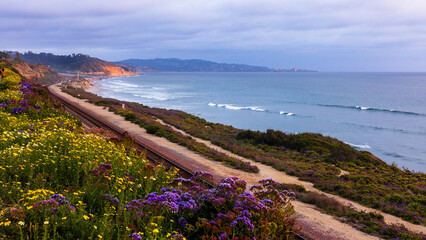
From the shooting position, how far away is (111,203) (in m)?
6.01

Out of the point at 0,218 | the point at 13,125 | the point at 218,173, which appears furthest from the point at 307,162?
the point at 0,218

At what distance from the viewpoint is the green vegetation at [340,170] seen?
12531 millimetres

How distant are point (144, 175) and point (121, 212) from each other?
2084 mm

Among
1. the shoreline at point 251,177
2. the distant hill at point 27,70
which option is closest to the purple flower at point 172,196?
the shoreline at point 251,177

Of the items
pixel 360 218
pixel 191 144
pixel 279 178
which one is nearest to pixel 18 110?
pixel 191 144

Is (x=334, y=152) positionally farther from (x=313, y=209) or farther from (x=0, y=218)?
(x=0, y=218)

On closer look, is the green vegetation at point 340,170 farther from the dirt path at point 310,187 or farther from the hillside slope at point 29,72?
the hillside slope at point 29,72

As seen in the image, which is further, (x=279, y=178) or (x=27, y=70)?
(x=27, y=70)

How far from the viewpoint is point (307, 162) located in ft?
63.8

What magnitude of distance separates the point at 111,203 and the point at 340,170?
14.9 meters

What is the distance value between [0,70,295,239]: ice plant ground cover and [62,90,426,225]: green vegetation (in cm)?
749

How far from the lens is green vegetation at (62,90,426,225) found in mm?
12531

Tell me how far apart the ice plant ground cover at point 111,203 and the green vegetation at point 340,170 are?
24.6ft

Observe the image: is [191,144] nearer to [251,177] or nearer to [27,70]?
[251,177]
